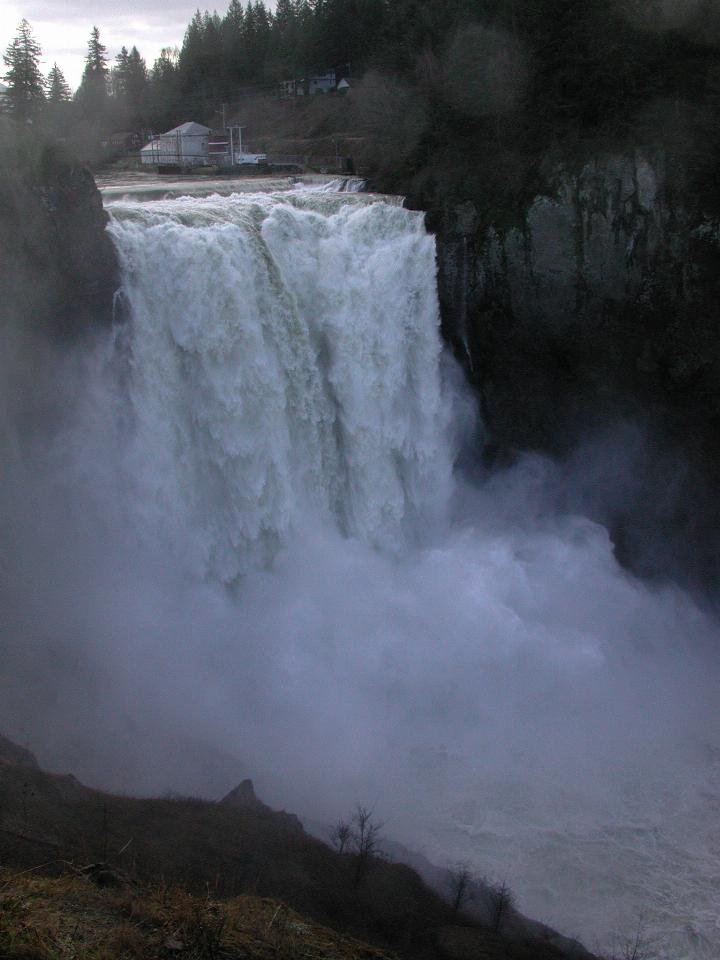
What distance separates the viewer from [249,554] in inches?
738

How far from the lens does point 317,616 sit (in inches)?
733

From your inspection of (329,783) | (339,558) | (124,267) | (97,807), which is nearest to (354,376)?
(339,558)

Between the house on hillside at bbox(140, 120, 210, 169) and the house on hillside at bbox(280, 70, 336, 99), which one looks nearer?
the house on hillside at bbox(140, 120, 210, 169)

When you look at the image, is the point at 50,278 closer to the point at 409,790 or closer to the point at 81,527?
the point at 81,527

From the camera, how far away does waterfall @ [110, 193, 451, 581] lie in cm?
1748

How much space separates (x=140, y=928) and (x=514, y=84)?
75.1ft

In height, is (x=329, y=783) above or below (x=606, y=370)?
below

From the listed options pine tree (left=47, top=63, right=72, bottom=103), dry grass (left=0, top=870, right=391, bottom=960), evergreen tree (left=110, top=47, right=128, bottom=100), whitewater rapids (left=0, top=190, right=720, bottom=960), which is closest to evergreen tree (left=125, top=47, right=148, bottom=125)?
evergreen tree (left=110, top=47, right=128, bottom=100)

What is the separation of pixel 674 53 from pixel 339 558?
15789 millimetres

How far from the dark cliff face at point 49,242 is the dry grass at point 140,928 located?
35.1 feet

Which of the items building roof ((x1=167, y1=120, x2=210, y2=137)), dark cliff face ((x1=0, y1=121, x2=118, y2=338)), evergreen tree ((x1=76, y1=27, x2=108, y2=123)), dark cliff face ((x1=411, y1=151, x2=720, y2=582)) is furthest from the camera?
building roof ((x1=167, y1=120, x2=210, y2=137))

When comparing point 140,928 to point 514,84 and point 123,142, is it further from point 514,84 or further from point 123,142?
point 123,142

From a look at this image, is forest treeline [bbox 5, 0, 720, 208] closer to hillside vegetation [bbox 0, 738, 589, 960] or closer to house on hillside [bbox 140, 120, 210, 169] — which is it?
house on hillside [bbox 140, 120, 210, 169]

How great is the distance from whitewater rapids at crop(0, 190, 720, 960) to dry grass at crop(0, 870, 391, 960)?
232 inches
